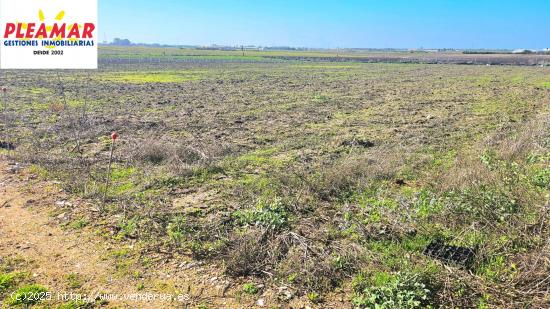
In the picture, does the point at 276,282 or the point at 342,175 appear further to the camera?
the point at 342,175

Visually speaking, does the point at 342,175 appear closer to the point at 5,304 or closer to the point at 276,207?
the point at 276,207

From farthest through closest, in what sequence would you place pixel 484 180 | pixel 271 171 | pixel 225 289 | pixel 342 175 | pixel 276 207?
pixel 271 171 → pixel 342 175 → pixel 484 180 → pixel 276 207 → pixel 225 289

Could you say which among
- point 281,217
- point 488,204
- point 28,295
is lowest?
point 28,295

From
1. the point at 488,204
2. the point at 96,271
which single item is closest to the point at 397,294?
the point at 488,204

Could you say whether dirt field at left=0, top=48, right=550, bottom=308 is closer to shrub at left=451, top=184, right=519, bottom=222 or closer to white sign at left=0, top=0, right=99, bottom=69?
shrub at left=451, top=184, right=519, bottom=222

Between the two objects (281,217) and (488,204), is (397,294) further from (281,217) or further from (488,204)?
(488,204)

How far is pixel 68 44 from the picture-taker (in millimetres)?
7500

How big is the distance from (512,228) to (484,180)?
1.81m

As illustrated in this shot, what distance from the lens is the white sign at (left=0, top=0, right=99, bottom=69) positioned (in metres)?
7.24

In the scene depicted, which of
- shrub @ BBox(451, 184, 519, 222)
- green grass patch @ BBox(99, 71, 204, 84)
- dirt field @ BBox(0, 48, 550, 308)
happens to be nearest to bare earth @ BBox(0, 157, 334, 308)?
dirt field @ BBox(0, 48, 550, 308)

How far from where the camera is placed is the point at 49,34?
7.42m

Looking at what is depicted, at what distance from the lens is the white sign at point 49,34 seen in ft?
23.8

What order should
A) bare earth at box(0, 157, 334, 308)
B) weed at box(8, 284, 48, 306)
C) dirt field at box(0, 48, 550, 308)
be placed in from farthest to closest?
dirt field at box(0, 48, 550, 308) < bare earth at box(0, 157, 334, 308) < weed at box(8, 284, 48, 306)

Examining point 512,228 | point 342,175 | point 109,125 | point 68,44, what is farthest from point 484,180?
point 109,125
